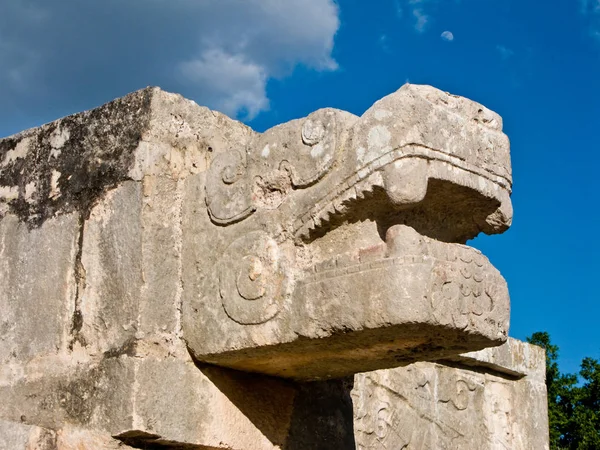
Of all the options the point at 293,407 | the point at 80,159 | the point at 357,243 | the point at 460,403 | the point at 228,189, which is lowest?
the point at 293,407

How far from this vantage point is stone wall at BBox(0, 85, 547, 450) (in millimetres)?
3287

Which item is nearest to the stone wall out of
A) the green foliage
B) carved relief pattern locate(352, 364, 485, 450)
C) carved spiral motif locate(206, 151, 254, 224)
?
carved spiral motif locate(206, 151, 254, 224)

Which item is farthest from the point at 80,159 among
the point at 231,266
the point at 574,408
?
the point at 574,408

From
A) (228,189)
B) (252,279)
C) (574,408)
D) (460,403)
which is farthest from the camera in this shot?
(574,408)

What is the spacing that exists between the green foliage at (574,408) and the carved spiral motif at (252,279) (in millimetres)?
7414

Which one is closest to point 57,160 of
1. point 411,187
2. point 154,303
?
point 154,303

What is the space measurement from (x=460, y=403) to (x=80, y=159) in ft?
8.94

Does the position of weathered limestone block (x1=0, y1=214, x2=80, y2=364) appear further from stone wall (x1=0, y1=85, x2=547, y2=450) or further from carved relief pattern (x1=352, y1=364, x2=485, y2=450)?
carved relief pattern (x1=352, y1=364, x2=485, y2=450)

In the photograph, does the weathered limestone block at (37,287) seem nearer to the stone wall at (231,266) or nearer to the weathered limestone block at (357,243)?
the stone wall at (231,266)

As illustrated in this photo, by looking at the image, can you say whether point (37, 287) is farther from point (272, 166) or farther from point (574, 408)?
point (574, 408)

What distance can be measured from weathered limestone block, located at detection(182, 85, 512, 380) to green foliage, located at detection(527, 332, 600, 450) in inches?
280

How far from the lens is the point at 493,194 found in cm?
343

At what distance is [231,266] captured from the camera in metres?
3.61

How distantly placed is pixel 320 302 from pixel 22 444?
1.35m
